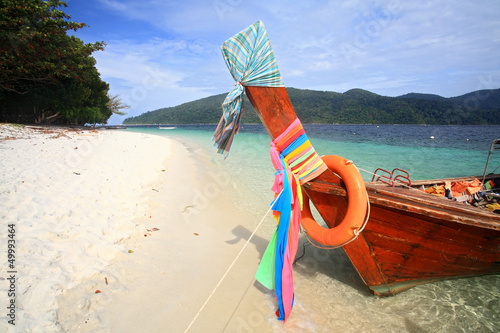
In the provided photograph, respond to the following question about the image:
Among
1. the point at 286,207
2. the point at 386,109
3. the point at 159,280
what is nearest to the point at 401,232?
the point at 286,207

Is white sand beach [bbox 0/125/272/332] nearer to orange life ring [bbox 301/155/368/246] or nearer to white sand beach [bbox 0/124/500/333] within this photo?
white sand beach [bbox 0/124/500/333]

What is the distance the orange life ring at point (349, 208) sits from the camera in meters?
2.17

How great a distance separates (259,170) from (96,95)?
21.0 meters

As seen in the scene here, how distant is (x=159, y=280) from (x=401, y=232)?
8.56ft

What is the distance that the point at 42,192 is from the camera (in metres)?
3.76

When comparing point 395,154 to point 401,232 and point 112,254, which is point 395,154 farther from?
point 112,254

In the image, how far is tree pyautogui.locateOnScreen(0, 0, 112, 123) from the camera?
36.6 feet

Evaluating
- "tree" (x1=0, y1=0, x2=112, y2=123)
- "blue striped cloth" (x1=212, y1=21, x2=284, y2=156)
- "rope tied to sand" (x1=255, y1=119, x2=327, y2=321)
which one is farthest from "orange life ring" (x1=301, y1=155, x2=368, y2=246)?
"tree" (x1=0, y1=0, x2=112, y2=123)

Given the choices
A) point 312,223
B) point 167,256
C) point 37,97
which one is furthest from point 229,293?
point 37,97

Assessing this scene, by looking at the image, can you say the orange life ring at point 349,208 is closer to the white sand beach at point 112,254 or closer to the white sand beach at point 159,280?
the white sand beach at point 159,280

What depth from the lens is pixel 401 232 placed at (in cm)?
235

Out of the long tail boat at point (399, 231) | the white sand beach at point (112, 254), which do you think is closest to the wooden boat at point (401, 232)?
the long tail boat at point (399, 231)

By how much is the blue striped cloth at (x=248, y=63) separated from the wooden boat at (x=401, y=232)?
0.09 m

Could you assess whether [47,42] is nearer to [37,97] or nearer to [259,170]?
[37,97]
